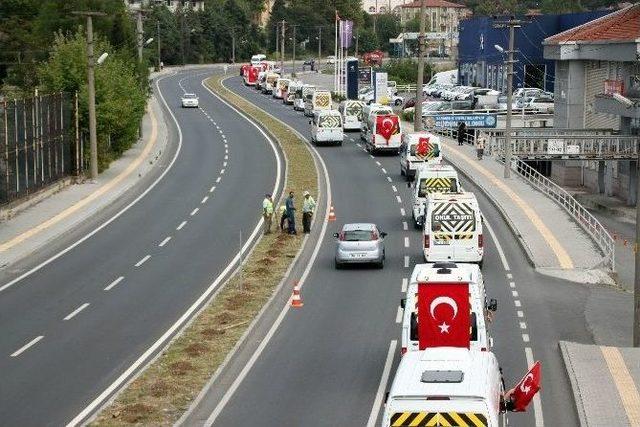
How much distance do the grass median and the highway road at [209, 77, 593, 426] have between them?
0.93 meters

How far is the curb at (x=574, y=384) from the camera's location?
23920mm

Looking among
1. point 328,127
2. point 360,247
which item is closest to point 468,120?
point 328,127

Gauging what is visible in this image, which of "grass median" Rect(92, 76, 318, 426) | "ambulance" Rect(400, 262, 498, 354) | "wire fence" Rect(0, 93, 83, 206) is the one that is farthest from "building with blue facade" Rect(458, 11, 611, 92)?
"ambulance" Rect(400, 262, 498, 354)

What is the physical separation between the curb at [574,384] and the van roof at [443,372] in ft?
12.3

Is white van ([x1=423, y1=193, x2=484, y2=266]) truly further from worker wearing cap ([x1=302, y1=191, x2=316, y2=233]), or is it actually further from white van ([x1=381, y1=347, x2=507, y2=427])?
white van ([x1=381, y1=347, x2=507, y2=427])

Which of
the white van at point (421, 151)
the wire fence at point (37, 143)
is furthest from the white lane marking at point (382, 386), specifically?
the white van at point (421, 151)

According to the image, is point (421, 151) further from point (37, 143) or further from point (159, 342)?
point (159, 342)

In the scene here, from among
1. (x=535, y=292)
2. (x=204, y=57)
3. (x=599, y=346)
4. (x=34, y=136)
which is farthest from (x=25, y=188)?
(x=204, y=57)

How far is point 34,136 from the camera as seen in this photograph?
58.6 m

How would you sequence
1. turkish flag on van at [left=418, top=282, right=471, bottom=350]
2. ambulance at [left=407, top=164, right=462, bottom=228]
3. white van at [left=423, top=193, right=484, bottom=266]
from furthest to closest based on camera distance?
ambulance at [left=407, top=164, right=462, bottom=228] < white van at [left=423, top=193, right=484, bottom=266] < turkish flag on van at [left=418, top=282, right=471, bottom=350]

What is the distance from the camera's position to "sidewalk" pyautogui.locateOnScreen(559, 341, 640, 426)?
2398cm

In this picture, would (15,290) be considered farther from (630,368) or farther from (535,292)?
(630,368)

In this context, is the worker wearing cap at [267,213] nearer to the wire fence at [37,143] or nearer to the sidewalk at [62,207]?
the sidewalk at [62,207]

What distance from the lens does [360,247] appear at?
4203 centimetres
